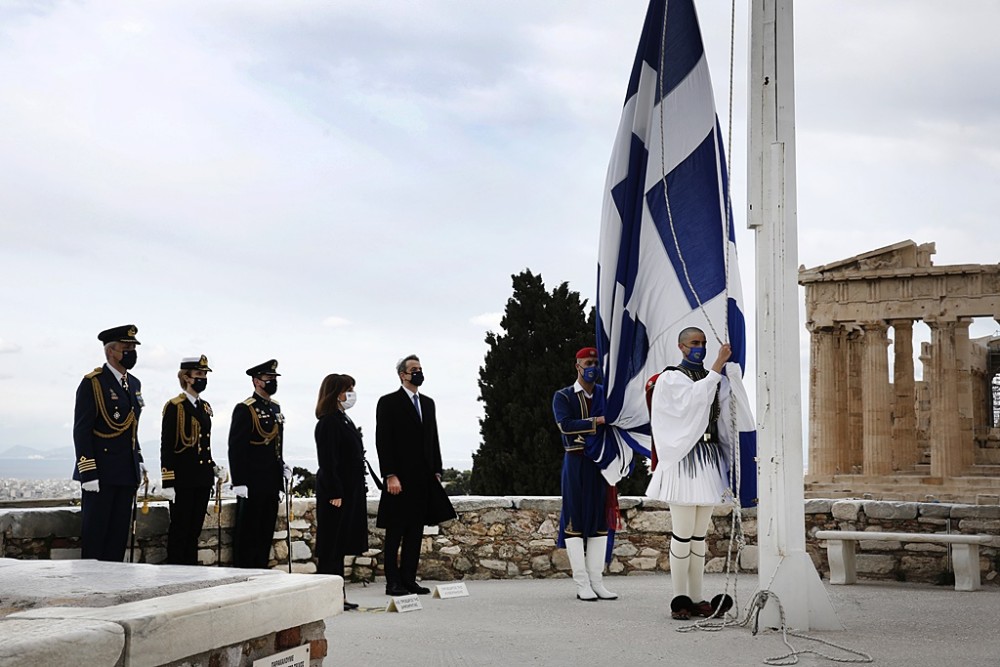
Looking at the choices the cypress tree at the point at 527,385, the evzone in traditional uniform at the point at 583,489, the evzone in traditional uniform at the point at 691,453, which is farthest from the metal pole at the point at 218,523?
the cypress tree at the point at 527,385

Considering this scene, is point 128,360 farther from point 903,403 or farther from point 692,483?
point 903,403

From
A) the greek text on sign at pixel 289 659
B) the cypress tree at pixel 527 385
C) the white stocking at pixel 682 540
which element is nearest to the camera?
the greek text on sign at pixel 289 659

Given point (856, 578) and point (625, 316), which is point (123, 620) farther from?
point (856, 578)

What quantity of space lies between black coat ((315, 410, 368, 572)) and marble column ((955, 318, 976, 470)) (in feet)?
100

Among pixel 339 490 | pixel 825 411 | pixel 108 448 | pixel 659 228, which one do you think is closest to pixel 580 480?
pixel 339 490

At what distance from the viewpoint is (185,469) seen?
731 centimetres

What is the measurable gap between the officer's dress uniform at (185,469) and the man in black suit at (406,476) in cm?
132

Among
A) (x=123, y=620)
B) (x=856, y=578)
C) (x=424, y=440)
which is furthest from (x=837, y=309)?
(x=123, y=620)

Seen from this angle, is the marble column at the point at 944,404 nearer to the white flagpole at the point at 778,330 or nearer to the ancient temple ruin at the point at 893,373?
the ancient temple ruin at the point at 893,373

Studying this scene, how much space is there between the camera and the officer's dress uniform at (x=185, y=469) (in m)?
7.27

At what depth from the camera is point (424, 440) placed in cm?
816

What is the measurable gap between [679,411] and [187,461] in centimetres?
345

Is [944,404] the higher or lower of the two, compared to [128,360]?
higher

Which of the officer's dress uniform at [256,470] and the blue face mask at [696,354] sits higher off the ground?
the blue face mask at [696,354]
